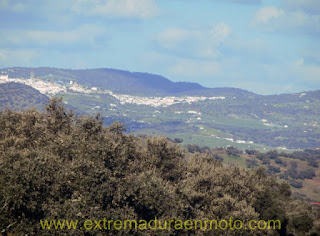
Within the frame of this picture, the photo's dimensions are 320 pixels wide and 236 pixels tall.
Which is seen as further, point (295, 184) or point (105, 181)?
point (295, 184)

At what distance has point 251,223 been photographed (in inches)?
1486

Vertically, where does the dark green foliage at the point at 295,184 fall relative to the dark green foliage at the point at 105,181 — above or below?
below

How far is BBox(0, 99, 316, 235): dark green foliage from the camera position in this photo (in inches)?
1171

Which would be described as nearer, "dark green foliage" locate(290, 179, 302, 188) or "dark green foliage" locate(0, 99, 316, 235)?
"dark green foliage" locate(0, 99, 316, 235)

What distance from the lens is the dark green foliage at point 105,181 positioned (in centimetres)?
2973

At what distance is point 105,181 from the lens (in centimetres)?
3444

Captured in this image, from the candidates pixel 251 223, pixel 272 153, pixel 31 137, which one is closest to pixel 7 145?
pixel 31 137

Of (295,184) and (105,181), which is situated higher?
(105,181)

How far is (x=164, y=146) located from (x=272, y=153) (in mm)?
130122

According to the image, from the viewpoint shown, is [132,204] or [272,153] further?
[272,153]

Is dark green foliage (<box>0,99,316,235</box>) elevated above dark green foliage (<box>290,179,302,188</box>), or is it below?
above

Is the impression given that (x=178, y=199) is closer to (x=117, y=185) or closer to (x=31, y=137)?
(x=117, y=185)

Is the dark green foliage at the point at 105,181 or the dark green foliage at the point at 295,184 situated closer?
the dark green foliage at the point at 105,181

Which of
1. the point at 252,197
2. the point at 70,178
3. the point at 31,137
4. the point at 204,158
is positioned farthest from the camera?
the point at 204,158
